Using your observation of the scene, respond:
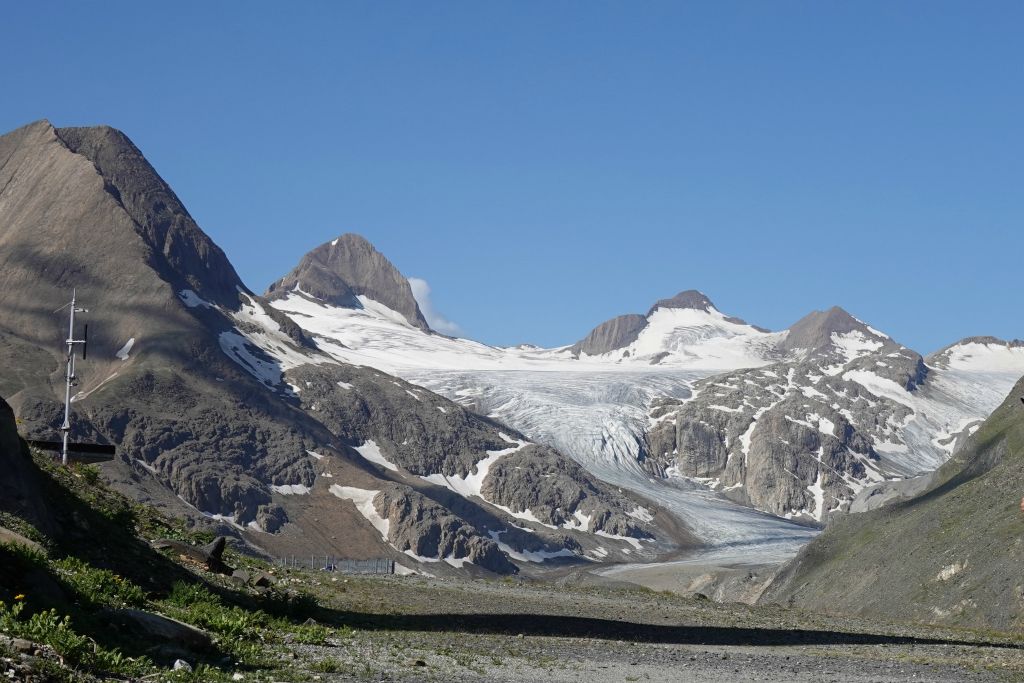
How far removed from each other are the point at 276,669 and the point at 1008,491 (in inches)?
2080

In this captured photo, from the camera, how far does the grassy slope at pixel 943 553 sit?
53.6 metres

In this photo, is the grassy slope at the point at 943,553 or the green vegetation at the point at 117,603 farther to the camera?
the grassy slope at the point at 943,553

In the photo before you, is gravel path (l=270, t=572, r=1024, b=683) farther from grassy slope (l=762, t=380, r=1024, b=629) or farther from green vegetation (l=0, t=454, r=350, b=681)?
grassy slope (l=762, t=380, r=1024, b=629)

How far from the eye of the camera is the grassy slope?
5362 cm

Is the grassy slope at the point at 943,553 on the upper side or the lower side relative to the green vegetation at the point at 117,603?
upper

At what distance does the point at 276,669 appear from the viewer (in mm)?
20984

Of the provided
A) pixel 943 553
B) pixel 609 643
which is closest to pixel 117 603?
pixel 609 643

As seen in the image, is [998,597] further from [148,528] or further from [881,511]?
[881,511]

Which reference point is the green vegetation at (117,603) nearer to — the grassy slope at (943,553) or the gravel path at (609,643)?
the gravel path at (609,643)

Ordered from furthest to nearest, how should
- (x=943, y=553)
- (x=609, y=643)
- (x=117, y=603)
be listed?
1. (x=943, y=553)
2. (x=609, y=643)
3. (x=117, y=603)

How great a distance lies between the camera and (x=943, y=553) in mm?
61562

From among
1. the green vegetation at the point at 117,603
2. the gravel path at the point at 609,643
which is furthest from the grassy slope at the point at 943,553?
the green vegetation at the point at 117,603

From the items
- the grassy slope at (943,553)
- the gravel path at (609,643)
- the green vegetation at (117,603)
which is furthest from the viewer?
the grassy slope at (943,553)

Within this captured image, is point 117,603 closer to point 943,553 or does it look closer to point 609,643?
point 609,643
